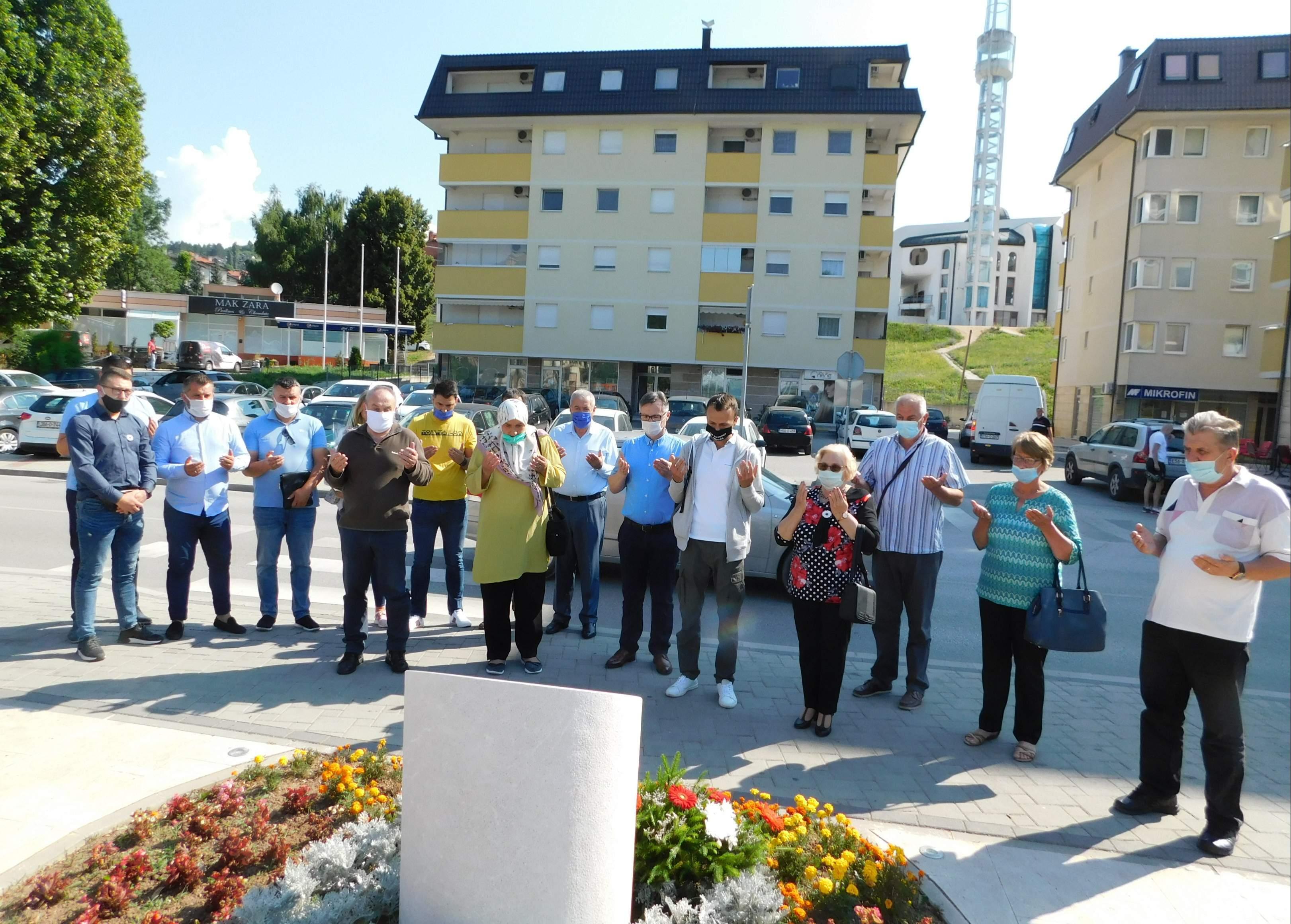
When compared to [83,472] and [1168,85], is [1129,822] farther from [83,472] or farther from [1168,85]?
[1168,85]

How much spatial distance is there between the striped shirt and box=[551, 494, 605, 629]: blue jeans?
→ 2349mm

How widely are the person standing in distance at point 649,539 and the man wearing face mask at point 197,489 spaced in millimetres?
2964

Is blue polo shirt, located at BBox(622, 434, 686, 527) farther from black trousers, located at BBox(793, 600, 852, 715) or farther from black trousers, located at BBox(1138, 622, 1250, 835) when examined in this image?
black trousers, located at BBox(1138, 622, 1250, 835)

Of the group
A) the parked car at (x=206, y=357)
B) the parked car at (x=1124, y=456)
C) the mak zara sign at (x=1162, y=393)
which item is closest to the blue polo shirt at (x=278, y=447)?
the parked car at (x=1124, y=456)

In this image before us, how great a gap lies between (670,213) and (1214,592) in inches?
1462

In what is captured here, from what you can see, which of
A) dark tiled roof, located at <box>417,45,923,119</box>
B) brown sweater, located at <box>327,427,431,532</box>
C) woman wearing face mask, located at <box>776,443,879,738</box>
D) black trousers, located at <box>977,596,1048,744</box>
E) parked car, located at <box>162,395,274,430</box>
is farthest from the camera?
dark tiled roof, located at <box>417,45,923,119</box>

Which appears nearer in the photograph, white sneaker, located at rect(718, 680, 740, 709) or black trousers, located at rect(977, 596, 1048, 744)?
black trousers, located at rect(977, 596, 1048, 744)

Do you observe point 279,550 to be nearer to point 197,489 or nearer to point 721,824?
point 197,489

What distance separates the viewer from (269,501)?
679 cm

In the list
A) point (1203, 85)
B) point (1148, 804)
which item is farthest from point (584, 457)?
point (1203, 85)

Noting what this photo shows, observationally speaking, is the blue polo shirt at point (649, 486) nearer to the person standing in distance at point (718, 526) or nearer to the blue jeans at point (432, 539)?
the person standing in distance at point (718, 526)

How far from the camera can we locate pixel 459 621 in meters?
7.39

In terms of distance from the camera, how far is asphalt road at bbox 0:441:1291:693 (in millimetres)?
6875

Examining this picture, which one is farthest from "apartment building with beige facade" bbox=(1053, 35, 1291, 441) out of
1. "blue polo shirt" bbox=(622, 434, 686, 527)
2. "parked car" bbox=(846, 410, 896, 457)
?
"blue polo shirt" bbox=(622, 434, 686, 527)
